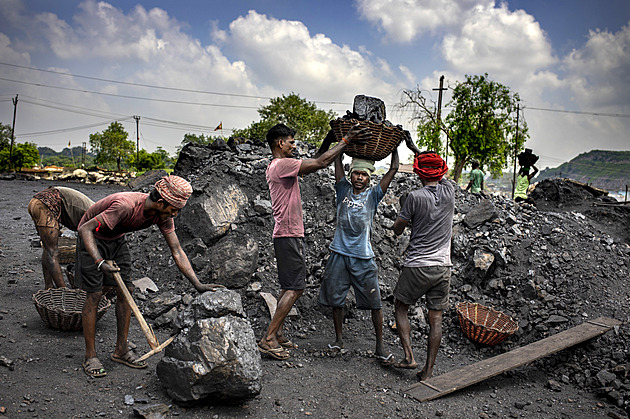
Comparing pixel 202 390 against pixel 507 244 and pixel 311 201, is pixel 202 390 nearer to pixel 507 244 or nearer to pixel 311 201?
pixel 311 201

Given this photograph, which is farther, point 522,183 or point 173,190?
point 522,183

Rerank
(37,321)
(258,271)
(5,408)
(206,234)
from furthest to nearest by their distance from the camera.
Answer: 1. (206,234)
2. (258,271)
3. (37,321)
4. (5,408)

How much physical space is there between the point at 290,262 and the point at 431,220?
1.37 metres

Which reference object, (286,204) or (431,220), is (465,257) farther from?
(286,204)

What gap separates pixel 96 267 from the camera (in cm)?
329

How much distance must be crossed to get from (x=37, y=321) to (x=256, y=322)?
2379 millimetres

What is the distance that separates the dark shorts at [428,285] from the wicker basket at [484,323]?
1339mm

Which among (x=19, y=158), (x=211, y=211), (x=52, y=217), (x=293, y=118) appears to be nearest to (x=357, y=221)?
(x=211, y=211)

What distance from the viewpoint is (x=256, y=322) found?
484 centimetres

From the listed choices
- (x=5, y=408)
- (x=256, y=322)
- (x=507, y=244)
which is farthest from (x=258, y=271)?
(x=507, y=244)

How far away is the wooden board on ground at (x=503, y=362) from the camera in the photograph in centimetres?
350

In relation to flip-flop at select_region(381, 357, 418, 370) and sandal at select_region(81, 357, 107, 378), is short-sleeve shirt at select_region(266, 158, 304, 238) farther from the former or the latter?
sandal at select_region(81, 357, 107, 378)

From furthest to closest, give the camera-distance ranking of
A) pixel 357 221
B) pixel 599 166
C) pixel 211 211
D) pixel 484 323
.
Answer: pixel 599 166 → pixel 211 211 → pixel 484 323 → pixel 357 221

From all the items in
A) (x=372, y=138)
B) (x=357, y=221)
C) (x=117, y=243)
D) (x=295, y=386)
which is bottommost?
(x=295, y=386)
